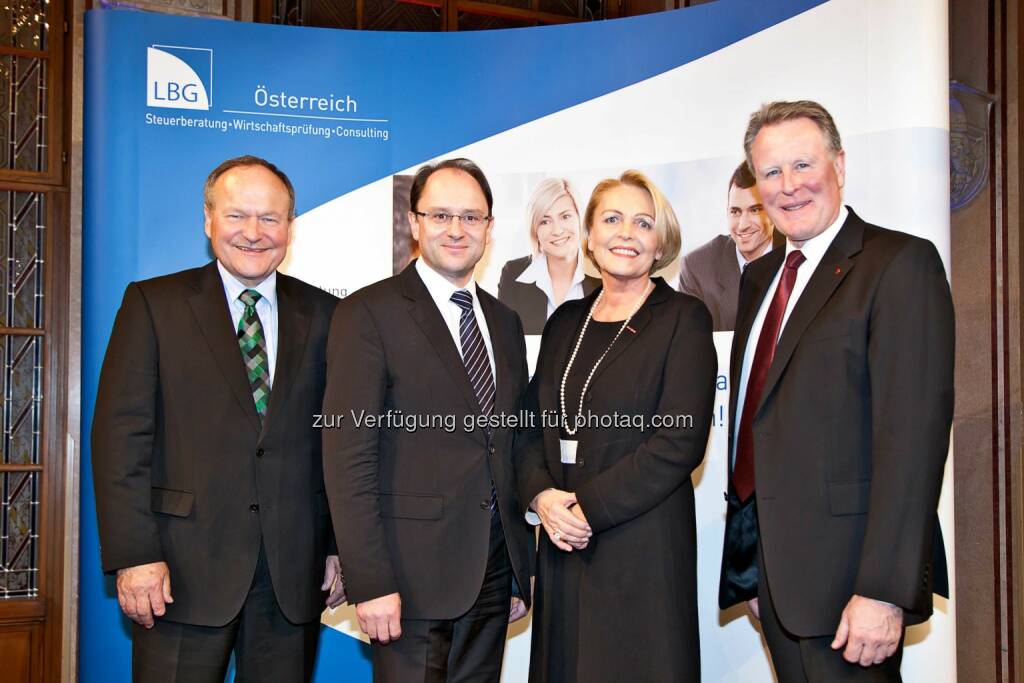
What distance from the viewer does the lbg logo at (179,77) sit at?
3.32 metres

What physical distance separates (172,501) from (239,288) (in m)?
0.67

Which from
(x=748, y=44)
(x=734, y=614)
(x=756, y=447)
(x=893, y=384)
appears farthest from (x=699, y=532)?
(x=748, y=44)

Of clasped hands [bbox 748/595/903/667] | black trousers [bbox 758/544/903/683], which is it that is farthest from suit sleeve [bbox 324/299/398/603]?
clasped hands [bbox 748/595/903/667]

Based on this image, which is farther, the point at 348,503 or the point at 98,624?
the point at 98,624

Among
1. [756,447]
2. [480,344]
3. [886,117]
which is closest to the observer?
[756,447]

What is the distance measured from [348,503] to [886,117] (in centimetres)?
236

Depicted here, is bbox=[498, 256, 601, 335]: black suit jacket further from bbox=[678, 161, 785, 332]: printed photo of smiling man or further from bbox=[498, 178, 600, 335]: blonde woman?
bbox=[678, 161, 785, 332]: printed photo of smiling man

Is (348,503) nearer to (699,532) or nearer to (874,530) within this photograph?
(874,530)

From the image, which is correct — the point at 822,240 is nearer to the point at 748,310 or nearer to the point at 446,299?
the point at 748,310

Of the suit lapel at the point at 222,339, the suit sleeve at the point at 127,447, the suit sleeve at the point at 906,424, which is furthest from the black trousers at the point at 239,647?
the suit sleeve at the point at 906,424

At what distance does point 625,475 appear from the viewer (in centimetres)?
231

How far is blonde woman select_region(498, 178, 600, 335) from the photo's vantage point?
12.1 ft

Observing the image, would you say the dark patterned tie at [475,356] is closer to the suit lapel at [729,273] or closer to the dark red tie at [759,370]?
the dark red tie at [759,370]

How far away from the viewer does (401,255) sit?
3633 millimetres
